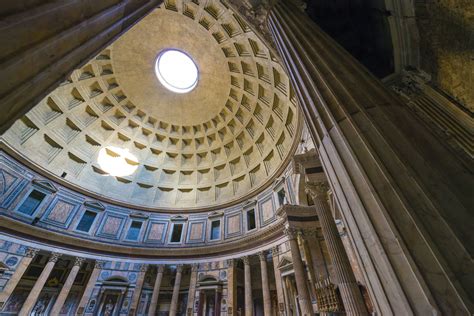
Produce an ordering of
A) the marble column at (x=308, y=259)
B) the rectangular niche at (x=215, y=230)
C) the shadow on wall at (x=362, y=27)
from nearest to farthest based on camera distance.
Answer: the shadow on wall at (x=362, y=27) → the marble column at (x=308, y=259) → the rectangular niche at (x=215, y=230)

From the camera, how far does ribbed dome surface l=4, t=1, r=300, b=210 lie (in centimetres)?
1300

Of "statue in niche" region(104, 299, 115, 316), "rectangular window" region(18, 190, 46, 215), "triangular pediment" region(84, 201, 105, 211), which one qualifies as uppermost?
"triangular pediment" region(84, 201, 105, 211)

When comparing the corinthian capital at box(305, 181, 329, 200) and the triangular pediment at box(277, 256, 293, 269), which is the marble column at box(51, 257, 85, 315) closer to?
the triangular pediment at box(277, 256, 293, 269)

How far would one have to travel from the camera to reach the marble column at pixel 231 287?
471 inches

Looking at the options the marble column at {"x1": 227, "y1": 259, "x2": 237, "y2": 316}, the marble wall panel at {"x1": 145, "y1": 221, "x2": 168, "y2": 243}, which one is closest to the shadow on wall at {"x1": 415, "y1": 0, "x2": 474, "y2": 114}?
the marble column at {"x1": 227, "y1": 259, "x2": 237, "y2": 316}

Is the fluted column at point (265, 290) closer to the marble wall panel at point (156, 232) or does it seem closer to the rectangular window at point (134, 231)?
the marble wall panel at point (156, 232)

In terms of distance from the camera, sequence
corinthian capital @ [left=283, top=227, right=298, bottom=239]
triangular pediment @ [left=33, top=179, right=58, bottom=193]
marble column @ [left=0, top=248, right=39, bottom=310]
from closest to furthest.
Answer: corinthian capital @ [left=283, top=227, right=298, bottom=239]
marble column @ [left=0, top=248, right=39, bottom=310]
triangular pediment @ [left=33, top=179, right=58, bottom=193]

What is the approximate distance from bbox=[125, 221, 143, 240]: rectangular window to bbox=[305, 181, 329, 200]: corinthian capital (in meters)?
15.4

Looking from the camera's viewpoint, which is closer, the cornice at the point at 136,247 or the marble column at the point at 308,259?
the marble column at the point at 308,259

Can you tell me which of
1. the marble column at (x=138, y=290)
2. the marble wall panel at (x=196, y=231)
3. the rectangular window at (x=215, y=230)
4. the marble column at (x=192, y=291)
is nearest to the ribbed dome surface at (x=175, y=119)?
the marble wall panel at (x=196, y=231)

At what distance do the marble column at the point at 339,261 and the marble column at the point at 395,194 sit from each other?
14.3 ft

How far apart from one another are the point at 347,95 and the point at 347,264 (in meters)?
5.14

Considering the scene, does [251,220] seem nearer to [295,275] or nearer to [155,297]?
[295,275]

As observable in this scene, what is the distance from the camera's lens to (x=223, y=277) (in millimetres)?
13602
